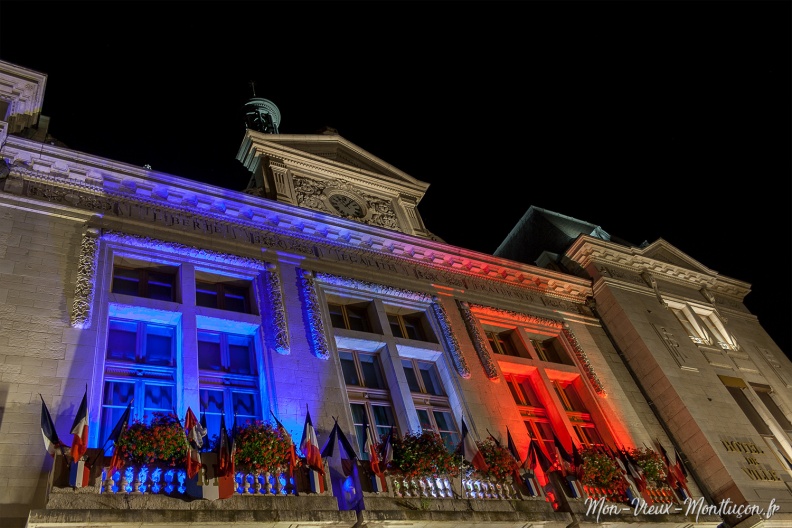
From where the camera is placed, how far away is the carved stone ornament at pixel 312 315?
13211 mm

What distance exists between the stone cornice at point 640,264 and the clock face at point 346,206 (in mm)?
7140

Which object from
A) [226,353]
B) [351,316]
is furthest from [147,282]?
[351,316]

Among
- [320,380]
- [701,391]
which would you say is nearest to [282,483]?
[320,380]

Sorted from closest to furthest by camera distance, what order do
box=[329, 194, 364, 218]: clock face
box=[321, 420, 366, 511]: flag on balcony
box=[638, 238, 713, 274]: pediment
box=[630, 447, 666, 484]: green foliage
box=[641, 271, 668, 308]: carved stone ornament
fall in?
box=[321, 420, 366, 511]: flag on balcony
box=[630, 447, 666, 484]: green foliage
box=[329, 194, 364, 218]: clock face
box=[641, 271, 668, 308]: carved stone ornament
box=[638, 238, 713, 274]: pediment

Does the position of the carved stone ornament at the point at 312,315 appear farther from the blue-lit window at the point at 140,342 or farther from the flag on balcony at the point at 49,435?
the flag on balcony at the point at 49,435

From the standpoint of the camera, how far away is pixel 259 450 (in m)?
9.77

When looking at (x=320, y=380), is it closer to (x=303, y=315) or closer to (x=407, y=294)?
(x=303, y=315)

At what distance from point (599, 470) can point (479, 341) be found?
4199 mm

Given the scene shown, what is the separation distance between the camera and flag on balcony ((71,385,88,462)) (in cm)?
850

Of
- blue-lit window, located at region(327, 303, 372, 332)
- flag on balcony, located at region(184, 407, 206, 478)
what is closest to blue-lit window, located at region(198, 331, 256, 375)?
blue-lit window, located at region(327, 303, 372, 332)

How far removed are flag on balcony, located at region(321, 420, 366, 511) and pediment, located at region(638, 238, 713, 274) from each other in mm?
14872

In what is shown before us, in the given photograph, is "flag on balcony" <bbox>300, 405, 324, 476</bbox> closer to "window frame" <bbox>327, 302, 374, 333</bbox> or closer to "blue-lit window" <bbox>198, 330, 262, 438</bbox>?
"blue-lit window" <bbox>198, 330, 262, 438</bbox>

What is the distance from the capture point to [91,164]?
13773 mm

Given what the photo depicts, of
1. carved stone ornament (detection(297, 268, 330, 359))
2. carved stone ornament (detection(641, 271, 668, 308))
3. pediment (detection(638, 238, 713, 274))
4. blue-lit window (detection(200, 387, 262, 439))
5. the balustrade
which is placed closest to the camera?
the balustrade
